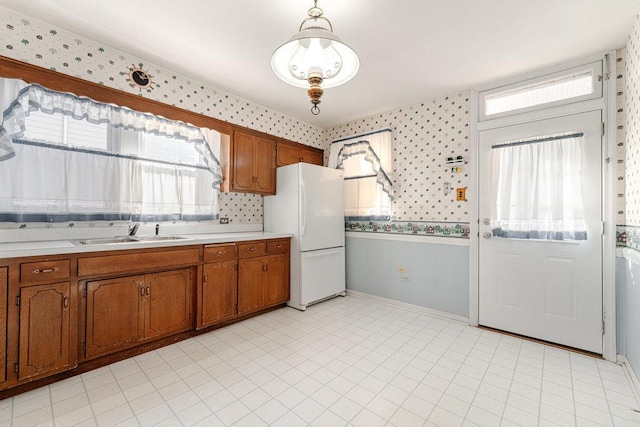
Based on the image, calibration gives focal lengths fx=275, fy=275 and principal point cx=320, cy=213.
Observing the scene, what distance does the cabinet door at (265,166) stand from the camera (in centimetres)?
358

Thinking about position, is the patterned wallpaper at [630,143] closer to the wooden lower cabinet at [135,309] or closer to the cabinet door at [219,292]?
the cabinet door at [219,292]

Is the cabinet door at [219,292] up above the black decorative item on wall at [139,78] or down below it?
below

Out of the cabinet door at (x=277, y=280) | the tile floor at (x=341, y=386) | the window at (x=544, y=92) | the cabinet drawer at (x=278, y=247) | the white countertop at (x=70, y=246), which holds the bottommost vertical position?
the tile floor at (x=341, y=386)

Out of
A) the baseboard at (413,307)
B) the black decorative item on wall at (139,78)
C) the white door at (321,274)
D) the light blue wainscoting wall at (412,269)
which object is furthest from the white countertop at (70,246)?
the baseboard at (413,307)

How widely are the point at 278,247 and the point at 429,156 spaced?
2178 millimetres

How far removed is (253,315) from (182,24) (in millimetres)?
2873

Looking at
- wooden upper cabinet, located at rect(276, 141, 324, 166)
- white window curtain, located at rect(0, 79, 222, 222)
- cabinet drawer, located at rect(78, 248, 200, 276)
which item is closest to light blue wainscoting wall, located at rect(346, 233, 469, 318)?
wooden upper cabinet, located at rect(276, 141, 324, 166)

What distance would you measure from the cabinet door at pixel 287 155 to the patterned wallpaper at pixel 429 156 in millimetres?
1250

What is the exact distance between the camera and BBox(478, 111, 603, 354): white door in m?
2.42

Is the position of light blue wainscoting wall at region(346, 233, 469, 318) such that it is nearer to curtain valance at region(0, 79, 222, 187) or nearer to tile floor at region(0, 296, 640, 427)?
tile floor at region(0, 296, 640, 427)

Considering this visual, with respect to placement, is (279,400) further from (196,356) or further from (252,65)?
(252,65)

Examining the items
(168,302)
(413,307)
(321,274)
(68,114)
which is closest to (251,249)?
(168,302)

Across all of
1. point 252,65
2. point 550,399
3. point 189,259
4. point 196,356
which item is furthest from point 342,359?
point 252,65

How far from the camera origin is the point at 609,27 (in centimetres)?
206
